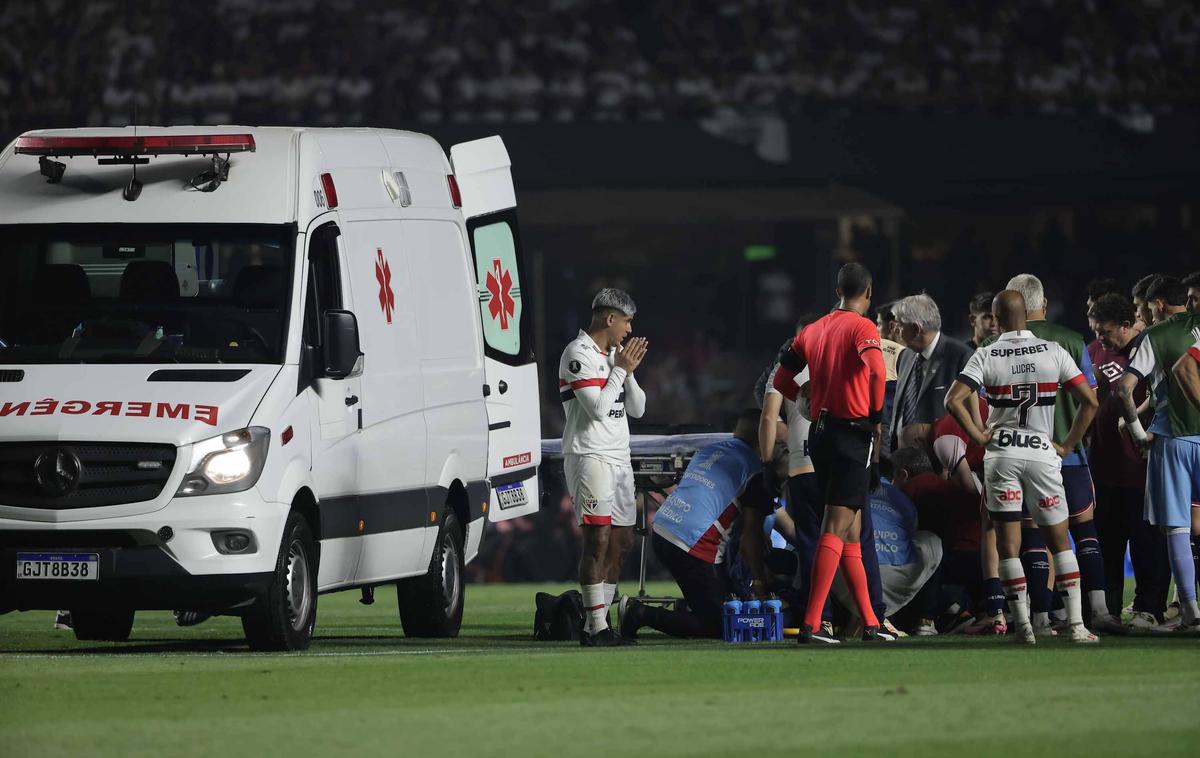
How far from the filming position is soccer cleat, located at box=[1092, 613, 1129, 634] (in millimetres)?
11703

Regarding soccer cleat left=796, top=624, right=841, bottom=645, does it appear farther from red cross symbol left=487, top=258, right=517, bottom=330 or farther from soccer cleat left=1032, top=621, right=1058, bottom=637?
red cross symbol left=487, top=258, right=517, bottom=330

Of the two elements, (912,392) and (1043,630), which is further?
(912,392)

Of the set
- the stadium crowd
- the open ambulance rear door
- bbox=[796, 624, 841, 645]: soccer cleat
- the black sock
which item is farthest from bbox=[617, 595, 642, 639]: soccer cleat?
the stadium crowd

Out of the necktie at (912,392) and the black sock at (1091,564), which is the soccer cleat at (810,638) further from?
the necktie at (912,392)

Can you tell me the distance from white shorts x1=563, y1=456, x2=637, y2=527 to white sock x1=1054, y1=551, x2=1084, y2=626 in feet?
7.69

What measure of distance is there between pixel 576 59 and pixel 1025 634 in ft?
47.5

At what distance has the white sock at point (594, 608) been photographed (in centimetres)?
1166

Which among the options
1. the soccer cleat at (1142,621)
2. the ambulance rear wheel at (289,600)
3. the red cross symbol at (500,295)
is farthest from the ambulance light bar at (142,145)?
the soccer cleat at (1142,621)

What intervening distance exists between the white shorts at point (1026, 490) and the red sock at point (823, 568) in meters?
0.81

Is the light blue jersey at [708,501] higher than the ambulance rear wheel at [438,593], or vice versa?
the light blue jersey at [708,501]

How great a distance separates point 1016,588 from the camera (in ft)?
35.9

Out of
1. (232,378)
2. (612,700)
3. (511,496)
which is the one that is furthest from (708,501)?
(612,700)

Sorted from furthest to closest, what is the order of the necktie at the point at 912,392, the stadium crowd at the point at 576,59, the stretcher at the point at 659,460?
the stadium crowd at the point at 576,59
the stretcher at the point at 659,460
the necktie at the point at 912,392

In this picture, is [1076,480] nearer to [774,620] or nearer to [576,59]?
[774,620]
